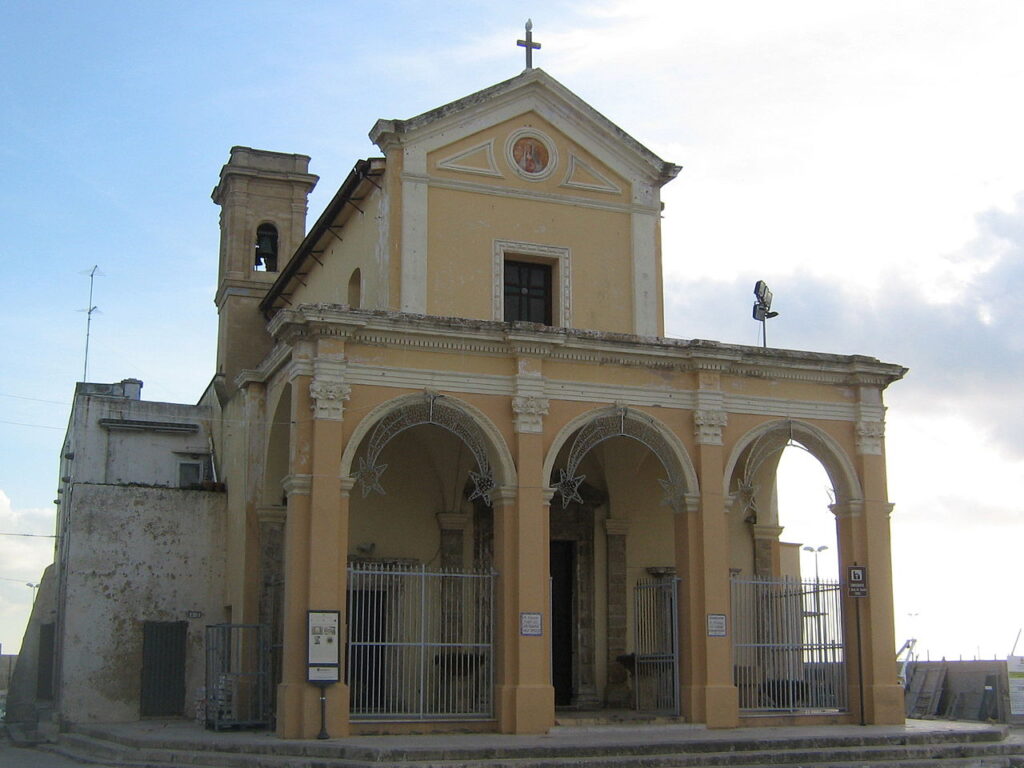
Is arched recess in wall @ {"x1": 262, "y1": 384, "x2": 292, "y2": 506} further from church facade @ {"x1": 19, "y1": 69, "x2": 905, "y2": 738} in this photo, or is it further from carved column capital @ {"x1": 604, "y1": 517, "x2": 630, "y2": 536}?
carved column capital @ {"x1": 604, "y1": 517, "x2": 630, "y2": 536}

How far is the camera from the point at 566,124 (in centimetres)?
2105

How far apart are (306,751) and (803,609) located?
326 inches

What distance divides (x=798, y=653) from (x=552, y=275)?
279 inches

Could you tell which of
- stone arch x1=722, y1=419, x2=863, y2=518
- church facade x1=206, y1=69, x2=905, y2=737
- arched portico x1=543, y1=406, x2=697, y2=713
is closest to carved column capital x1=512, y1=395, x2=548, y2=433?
church facade x1=206, y1=69, x2=905, y2=737

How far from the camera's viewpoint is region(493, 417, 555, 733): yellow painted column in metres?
17.2

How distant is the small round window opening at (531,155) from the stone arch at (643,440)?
4.42 metres

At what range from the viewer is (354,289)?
21859mm

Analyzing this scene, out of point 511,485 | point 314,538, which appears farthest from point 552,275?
point 314,538

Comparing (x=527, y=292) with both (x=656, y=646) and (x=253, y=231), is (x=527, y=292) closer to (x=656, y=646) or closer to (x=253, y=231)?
(x=656, y=646)

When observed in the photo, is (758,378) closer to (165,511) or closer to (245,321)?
(165,511)

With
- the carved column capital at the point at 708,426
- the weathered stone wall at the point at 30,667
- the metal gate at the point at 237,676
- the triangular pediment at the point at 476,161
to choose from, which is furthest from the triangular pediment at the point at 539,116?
the weathered stone wall at the point at 30,667

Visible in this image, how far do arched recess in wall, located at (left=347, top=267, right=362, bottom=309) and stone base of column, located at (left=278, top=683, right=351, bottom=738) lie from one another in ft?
24.1

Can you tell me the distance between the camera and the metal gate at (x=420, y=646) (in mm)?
17375

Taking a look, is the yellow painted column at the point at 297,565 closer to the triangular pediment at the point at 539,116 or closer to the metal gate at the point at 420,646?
the metal gate at the point at 420,646
